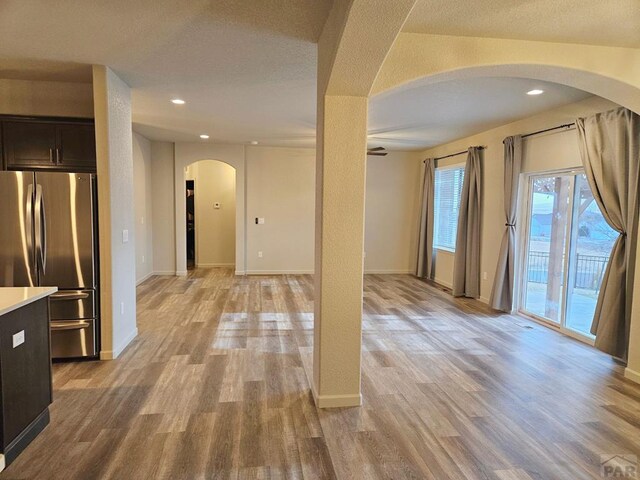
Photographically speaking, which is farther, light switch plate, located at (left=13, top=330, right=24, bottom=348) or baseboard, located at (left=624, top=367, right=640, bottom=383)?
baseboard, located at (left=624, top=367, right=640, bottom=383)

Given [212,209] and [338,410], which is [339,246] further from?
[212,209]

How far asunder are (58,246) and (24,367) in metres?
1.41

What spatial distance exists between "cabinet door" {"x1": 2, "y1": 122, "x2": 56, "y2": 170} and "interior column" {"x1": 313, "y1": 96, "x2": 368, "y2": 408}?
2.90 meters

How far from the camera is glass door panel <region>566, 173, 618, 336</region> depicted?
3.87 m

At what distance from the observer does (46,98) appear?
370 cm

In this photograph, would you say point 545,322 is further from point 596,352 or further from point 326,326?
point 326,326

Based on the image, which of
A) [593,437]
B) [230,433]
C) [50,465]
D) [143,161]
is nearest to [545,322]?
[593,437]

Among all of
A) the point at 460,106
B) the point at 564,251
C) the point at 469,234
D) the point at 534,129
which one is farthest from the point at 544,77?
the point at 469,234

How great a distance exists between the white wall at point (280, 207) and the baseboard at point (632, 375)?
5483 millimetres

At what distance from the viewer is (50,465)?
196cm

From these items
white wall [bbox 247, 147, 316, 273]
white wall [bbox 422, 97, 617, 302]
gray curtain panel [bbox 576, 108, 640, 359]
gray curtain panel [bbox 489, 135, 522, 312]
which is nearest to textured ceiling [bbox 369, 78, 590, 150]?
white wall [bbox 422, 97, 617, 302]

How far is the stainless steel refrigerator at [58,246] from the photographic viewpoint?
3051 millimetres

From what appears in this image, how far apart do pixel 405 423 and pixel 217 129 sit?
4.99 meters

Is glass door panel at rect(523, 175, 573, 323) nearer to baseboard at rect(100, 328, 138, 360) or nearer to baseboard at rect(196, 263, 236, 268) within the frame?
baseboard at rect(100, 328, 138, 360)
